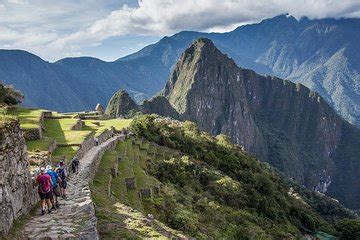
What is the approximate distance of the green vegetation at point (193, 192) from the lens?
18.4m

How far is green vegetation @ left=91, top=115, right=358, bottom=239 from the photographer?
725 inches

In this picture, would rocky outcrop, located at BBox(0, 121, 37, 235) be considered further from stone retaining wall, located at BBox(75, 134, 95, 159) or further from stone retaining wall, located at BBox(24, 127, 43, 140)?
stone retaining wall, located at BBox(24, 127, 43, 140)

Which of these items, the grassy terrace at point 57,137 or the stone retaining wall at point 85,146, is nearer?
the grassy terrace at point 57,137

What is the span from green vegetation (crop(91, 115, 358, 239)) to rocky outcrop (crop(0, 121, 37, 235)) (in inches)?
85.8

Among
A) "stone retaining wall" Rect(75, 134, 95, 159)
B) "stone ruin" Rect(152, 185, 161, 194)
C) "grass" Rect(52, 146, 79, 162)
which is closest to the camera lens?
"grass" Rect(52, 146, 79, 162)

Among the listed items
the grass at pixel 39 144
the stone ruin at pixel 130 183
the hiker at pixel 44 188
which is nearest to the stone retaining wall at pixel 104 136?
the grass at pixel 39 144

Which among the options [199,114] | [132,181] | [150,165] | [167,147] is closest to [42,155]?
[132,181]

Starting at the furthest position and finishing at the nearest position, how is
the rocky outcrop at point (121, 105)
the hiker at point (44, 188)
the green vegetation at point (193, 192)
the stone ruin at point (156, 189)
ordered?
the rocky outcrop at point (121, 105) → the stone ruin at point (156, 189) → the green vegetation at point (193, 192) → the hiker at point (44, 188)

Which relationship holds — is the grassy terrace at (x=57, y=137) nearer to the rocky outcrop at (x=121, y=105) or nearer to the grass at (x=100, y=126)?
the grass at (x=100, y=126)

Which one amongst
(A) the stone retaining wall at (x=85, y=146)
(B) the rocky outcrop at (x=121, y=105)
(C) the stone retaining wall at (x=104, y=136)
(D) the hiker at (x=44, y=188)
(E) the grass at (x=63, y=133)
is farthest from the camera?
(B) the rocky outcrop at (x=121, y=105)

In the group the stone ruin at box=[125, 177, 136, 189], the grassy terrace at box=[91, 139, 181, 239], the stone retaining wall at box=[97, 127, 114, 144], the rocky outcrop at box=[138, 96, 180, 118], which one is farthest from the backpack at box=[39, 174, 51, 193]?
the rocky outcrop at box=[138, 96, 180, 118]

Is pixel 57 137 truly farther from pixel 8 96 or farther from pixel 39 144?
pixel 8 96

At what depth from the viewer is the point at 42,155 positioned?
56.7ft

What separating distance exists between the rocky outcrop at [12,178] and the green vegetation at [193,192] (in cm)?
218
